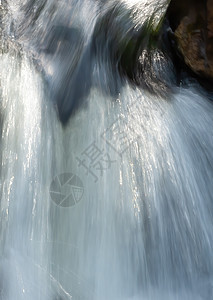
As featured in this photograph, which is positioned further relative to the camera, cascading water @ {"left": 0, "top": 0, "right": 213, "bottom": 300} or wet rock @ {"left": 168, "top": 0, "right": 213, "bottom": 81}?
wet rock @ {"left": 168, "top": 0, "right": 213, "bottom": 81}

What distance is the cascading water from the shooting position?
198 centimetres

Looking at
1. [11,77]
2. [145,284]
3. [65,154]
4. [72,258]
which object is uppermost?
[11,77]

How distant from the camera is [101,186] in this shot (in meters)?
2.23

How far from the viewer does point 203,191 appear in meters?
2.28

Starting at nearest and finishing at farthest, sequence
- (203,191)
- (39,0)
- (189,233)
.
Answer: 1. (189,233)
2. (203,191)
3. (39,0)

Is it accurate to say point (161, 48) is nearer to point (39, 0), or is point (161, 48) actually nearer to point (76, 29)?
point (76, 29)

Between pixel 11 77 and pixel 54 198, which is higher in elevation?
pixel 11 77

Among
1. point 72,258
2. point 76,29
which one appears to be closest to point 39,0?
point 76,29

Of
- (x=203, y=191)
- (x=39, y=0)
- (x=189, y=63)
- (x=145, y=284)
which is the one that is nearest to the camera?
(x=145, y=284)

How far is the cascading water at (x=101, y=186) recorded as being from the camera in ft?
6.50

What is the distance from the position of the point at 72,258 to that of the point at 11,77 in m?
1.36

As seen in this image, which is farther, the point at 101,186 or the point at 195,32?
the point at 195,32

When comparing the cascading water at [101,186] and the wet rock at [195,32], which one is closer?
the cascading water at [101,186]

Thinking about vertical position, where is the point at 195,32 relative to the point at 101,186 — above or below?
above
